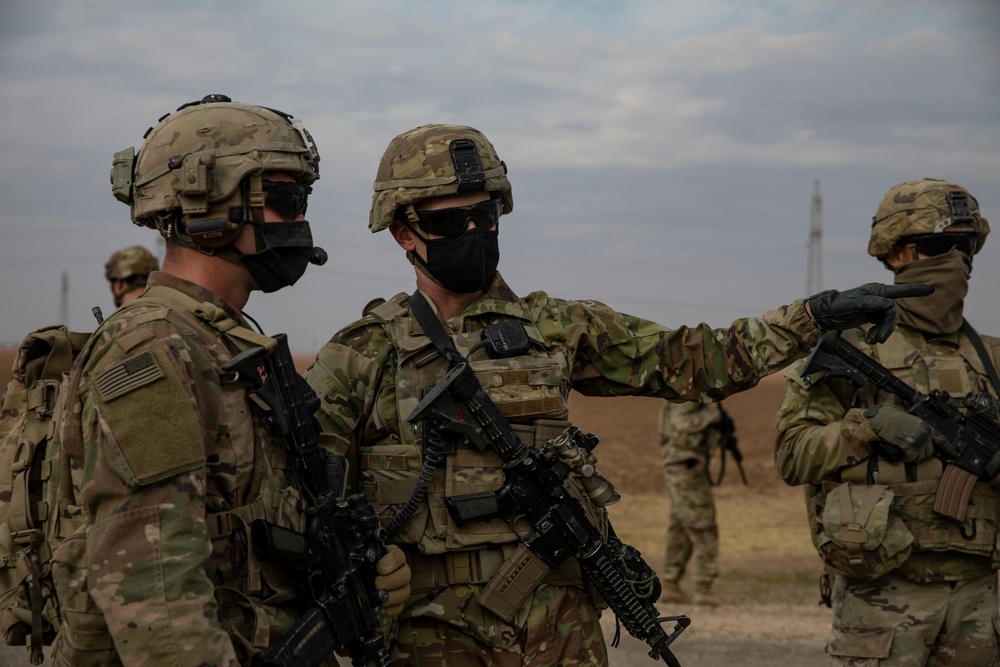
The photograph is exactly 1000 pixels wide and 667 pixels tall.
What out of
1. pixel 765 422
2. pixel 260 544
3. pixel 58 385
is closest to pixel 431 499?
pixel 260 544

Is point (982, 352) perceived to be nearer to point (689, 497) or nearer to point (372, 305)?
point (372, 305)

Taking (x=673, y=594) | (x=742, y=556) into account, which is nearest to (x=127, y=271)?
(x=673, y=594)

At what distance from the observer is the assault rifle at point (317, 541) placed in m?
2.89

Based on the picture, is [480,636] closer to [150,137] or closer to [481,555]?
[481,555]

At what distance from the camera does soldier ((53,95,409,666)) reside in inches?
99.2

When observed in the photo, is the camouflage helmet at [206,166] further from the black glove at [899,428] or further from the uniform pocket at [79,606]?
the black glove at [899,428]

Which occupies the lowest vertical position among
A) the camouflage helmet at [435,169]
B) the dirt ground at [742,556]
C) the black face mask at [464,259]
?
the dirt ground at [742,556]

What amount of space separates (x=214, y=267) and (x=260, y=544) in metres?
0.79

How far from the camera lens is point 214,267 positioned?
3049mm

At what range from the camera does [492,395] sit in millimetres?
3795

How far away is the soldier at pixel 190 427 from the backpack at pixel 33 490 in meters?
0.18

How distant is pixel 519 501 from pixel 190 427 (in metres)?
1.47

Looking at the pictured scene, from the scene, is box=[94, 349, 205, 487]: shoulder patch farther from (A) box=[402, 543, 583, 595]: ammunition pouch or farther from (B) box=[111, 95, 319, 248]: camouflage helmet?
(A) box=[402, 543, 583, 595]: ammunition pouch

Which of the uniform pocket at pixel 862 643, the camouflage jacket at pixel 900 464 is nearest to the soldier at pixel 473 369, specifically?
the camouflage jacket at pixel 900 464
